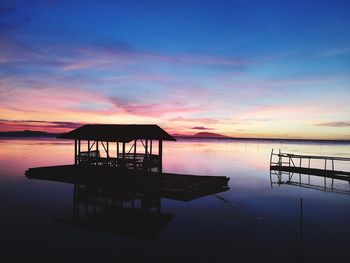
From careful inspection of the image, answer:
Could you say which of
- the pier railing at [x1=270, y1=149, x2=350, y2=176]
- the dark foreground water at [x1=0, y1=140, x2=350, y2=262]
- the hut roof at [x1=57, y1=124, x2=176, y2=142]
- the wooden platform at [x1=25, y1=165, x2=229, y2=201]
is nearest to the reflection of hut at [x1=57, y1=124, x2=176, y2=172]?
the hut roof at [x1=57, y1=124, x2=176, y2=142]

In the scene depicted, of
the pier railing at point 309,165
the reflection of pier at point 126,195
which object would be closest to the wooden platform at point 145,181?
the reflection of pier at point 126,195

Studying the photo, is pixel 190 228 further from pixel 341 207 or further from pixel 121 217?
pixel 341 207

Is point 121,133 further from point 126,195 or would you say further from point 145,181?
point 126,195

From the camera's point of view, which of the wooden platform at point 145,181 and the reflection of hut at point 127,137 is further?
the reflection of hut at point 127,137

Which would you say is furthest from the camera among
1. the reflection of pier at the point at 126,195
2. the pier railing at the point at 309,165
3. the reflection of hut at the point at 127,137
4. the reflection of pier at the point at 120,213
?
the pier railing at the point at 309,165

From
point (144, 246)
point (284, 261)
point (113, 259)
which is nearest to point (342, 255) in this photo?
point (284, 261)

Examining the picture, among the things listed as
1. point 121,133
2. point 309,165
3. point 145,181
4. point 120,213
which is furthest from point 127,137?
point 309,165

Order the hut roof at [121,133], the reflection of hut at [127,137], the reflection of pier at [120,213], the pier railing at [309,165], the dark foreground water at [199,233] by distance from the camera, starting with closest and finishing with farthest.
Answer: the dark foreground water at [199,233]
the reflection of pier at [120,213]
the hut roof at [121,133]
the reflection of hut at [127,137]
the pier railing at [309,165]

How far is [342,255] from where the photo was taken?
468 inches

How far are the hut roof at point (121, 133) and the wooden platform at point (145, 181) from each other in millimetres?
2569

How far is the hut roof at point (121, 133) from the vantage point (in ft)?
67.9

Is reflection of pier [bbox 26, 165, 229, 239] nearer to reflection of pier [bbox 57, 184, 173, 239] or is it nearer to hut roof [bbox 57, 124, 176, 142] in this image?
reflection of pier [bbox 57, 184, 173, 239]

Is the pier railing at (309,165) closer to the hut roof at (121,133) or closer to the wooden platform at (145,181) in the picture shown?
the wooden platform at (145,181)

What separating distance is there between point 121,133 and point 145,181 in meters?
3.76
